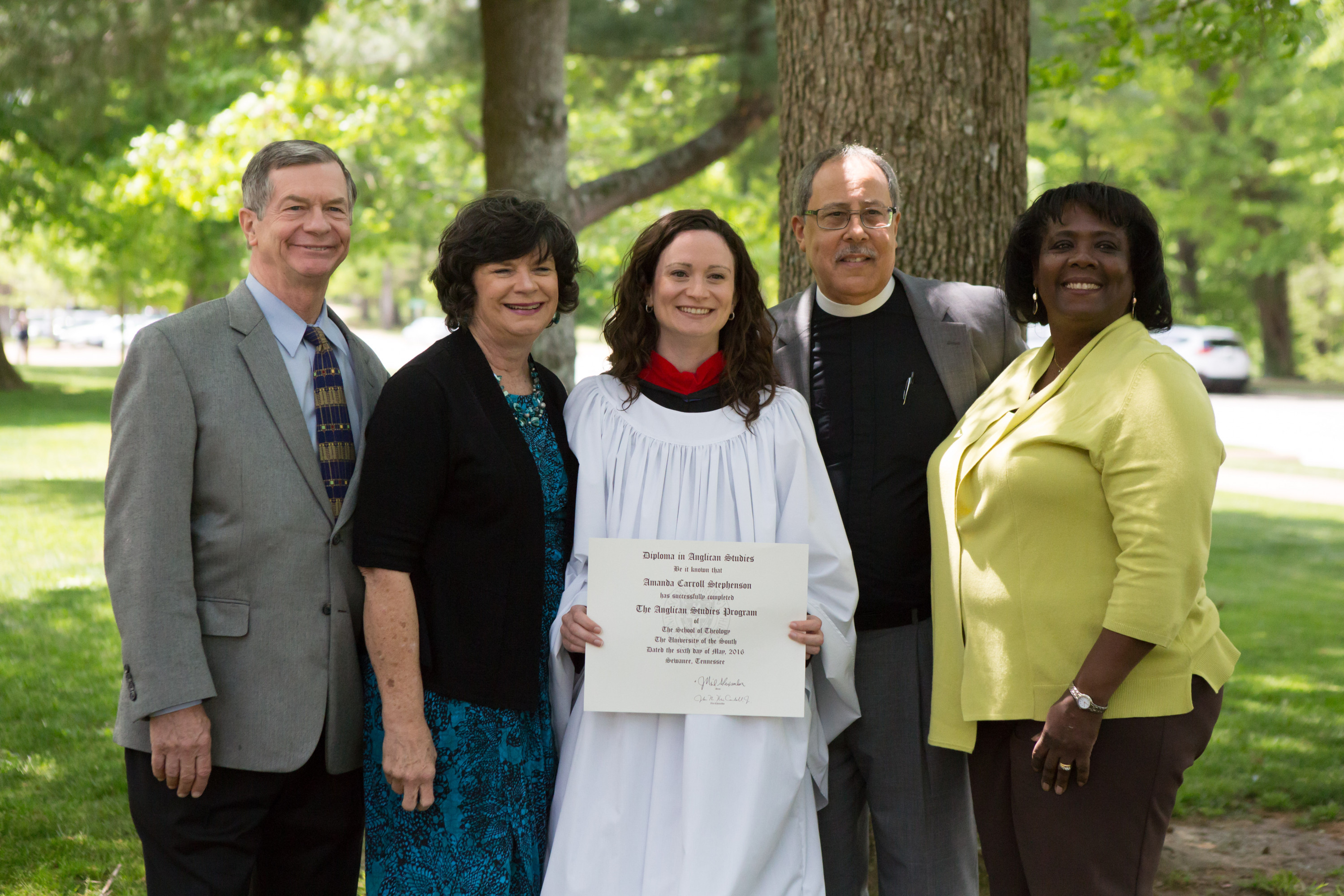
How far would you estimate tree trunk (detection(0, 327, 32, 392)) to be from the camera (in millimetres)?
26094

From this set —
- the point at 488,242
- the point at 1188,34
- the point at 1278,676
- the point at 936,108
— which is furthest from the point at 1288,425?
the point at 488,242

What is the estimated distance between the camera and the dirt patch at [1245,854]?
13.9 ft

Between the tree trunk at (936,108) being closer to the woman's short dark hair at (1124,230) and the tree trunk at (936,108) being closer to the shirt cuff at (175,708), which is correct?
the woman's short dark hair at (1124,230)

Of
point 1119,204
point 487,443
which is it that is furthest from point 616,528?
point 1119,204

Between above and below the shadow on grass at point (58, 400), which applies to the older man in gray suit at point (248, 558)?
above

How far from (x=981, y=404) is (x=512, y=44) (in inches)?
257

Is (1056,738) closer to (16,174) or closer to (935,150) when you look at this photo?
(935,150)

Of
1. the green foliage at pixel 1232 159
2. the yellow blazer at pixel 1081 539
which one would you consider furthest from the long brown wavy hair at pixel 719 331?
the green foliage at pixel 1232 159

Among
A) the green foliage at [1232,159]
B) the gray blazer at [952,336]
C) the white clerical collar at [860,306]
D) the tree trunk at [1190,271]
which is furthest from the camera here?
the tree trunk at [1190,271]

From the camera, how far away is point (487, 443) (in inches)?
108

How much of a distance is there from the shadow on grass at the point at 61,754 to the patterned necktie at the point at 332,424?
2.27 metres

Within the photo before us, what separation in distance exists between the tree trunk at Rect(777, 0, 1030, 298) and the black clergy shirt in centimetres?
90

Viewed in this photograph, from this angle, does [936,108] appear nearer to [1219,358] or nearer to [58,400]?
[58,400]

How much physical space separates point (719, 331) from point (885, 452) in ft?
1.96
